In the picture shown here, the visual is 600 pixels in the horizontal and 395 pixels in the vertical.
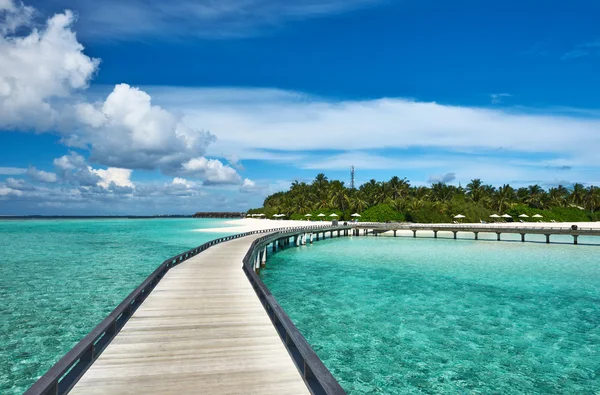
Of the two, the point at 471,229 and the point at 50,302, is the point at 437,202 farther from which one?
the point at 50,302

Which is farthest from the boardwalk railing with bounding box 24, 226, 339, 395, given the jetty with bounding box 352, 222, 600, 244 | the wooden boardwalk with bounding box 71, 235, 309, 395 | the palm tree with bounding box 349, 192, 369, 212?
the palm tree with bounding box 349, 192, 369, 212

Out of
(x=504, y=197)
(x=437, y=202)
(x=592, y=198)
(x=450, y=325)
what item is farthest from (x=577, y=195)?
(x=450, y=325)

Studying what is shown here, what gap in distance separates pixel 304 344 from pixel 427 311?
41.9 feet

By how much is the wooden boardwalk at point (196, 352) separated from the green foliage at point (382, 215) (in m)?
72.5

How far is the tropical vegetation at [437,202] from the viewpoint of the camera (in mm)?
83875

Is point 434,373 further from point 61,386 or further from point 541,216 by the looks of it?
point 541,216

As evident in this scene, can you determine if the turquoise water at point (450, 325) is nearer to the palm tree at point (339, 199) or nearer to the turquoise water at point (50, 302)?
the turquoise water at point (50, 302)

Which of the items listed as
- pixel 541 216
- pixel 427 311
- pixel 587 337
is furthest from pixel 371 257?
pixel 541 216

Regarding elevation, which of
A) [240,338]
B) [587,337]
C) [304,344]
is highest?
[304,344]

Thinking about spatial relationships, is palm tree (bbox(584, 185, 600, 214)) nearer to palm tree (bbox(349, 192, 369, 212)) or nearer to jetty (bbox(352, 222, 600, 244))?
jetty (bbox(352, 222, 600, 244))

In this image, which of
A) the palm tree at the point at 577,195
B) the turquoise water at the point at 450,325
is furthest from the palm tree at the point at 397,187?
the turquoise water at the point at 450,325

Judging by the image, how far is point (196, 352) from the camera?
762cm

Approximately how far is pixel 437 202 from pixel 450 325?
246ft

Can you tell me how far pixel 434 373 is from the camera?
1103cm
